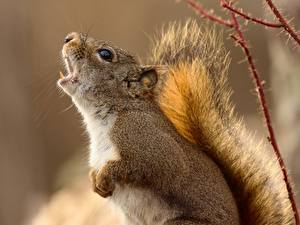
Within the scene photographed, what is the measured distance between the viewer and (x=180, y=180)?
303 centimetres

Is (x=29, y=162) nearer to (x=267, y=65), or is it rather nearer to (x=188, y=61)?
(x=267, y=65)

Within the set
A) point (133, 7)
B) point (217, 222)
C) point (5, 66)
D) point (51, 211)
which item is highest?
point (133, 7)

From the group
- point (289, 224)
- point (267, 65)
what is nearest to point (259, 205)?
point (289, 224)

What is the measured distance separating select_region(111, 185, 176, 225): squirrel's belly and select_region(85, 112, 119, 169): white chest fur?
12 cm

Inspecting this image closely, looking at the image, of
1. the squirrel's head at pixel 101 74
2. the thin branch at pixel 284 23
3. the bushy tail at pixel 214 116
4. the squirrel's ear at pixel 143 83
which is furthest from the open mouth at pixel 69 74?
the thin branch at pixel 284 23

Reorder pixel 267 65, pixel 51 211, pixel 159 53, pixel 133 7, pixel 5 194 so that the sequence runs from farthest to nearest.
→ pixel 133 7 < pixel 267 65 < pixel 5 194 < pixel 51 211 < pixel 159 53

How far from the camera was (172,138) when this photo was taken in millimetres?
3115

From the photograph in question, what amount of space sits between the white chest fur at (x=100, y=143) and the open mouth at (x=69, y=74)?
6.4 inches

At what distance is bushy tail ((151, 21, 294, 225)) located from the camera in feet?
10.1

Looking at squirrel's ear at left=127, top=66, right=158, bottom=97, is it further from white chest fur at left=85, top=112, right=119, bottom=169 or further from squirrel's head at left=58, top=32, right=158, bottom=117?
white chest fur at left=85, top=112, right=119, bottom=169

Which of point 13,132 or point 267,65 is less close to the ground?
point 267,65

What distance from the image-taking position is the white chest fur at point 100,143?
306 cm

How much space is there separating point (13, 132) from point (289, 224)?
342cm

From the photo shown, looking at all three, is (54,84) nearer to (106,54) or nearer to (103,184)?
(106,54)
